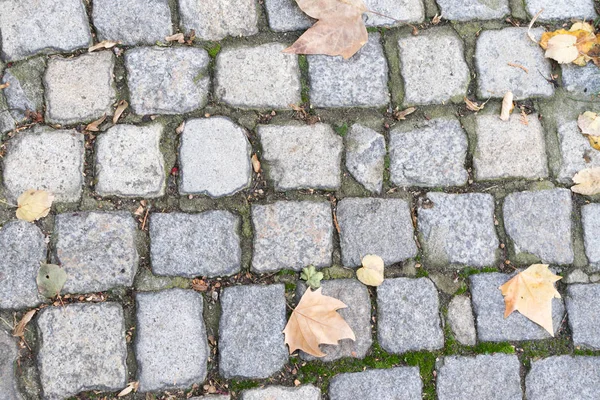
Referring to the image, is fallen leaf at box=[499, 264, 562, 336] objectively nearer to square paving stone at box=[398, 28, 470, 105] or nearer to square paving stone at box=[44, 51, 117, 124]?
square paving stone at box=[398, 28, 470, 105]

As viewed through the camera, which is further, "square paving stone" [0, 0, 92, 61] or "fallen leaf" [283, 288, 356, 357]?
"square paving stone" [0, 0, 92, 61]

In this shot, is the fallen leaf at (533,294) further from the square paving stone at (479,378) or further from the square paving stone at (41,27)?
the square paving stone at (41,27)

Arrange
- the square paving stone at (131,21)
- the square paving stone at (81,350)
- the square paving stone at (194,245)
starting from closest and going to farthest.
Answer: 1. the square paving stone at (81,350)
2. the square paving stone at (194,245)
3. the square paving stone at (131,21)

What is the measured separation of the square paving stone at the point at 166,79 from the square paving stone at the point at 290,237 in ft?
1.79

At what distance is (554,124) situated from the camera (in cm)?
253

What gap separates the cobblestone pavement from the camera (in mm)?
2275

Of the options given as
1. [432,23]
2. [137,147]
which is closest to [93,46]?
[137,147]

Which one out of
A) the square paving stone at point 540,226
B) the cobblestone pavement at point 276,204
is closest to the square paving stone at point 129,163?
the cobblestone pavement at point 276,204

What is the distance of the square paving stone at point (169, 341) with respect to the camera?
2250 mm

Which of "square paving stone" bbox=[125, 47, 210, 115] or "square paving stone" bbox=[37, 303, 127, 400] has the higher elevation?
"square paving stone" bbox=[125, 47, 210, 115]

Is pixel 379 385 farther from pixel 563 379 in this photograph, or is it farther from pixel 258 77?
pixel 258 77

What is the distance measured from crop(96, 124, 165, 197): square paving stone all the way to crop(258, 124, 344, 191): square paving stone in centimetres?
45

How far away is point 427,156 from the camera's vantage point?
2.46 metres

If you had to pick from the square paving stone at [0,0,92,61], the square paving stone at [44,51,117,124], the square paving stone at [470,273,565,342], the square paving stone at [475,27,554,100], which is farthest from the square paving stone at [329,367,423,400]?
the square paving stone at [0,0,92,61]
